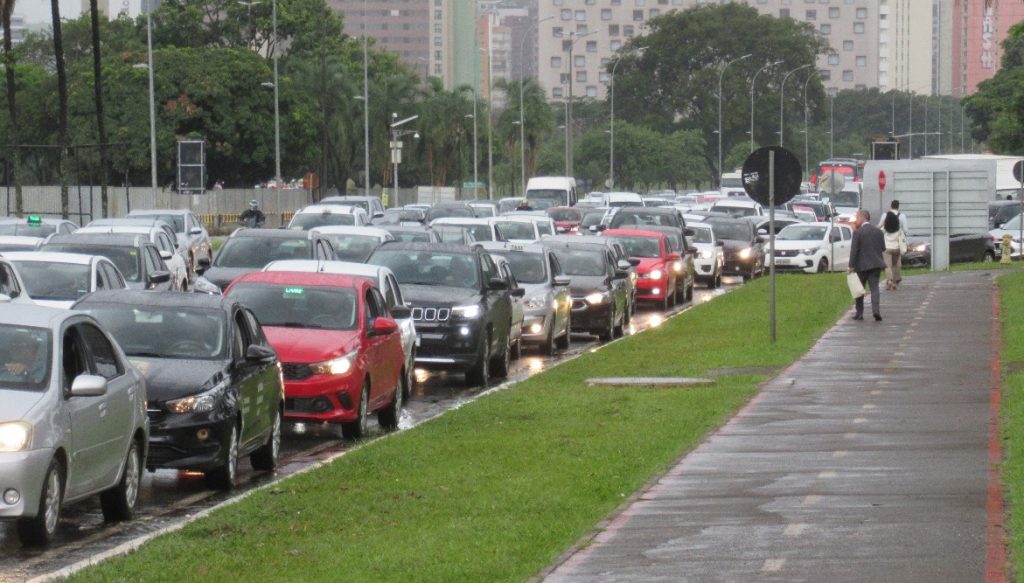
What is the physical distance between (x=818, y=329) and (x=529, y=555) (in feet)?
63.5

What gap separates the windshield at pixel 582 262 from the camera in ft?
108

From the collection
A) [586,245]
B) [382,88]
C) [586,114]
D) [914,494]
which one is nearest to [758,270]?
[586,245]

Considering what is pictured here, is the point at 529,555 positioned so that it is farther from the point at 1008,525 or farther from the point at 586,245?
the point at 586,245

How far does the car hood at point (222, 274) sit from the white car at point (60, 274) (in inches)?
174

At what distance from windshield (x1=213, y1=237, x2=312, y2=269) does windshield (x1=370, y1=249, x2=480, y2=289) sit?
3685 mm

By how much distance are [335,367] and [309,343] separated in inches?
17.0

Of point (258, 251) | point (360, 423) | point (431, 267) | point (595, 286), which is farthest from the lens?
point (595, 286)

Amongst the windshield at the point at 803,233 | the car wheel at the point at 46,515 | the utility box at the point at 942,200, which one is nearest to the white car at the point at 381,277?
the car wheel at the point at 46,515

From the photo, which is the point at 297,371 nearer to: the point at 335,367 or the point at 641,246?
the point at 335,367

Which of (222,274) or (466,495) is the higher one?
(222,274)

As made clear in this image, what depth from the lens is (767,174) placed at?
86.4 feet

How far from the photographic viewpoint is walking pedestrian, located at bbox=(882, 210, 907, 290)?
126 feet

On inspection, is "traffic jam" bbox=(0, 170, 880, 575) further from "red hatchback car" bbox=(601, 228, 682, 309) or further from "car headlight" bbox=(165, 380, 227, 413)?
"red hatchback car" bbox=(601, 228, 682, 309)

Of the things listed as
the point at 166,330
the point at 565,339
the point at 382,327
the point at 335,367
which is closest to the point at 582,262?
the point at 565,339
